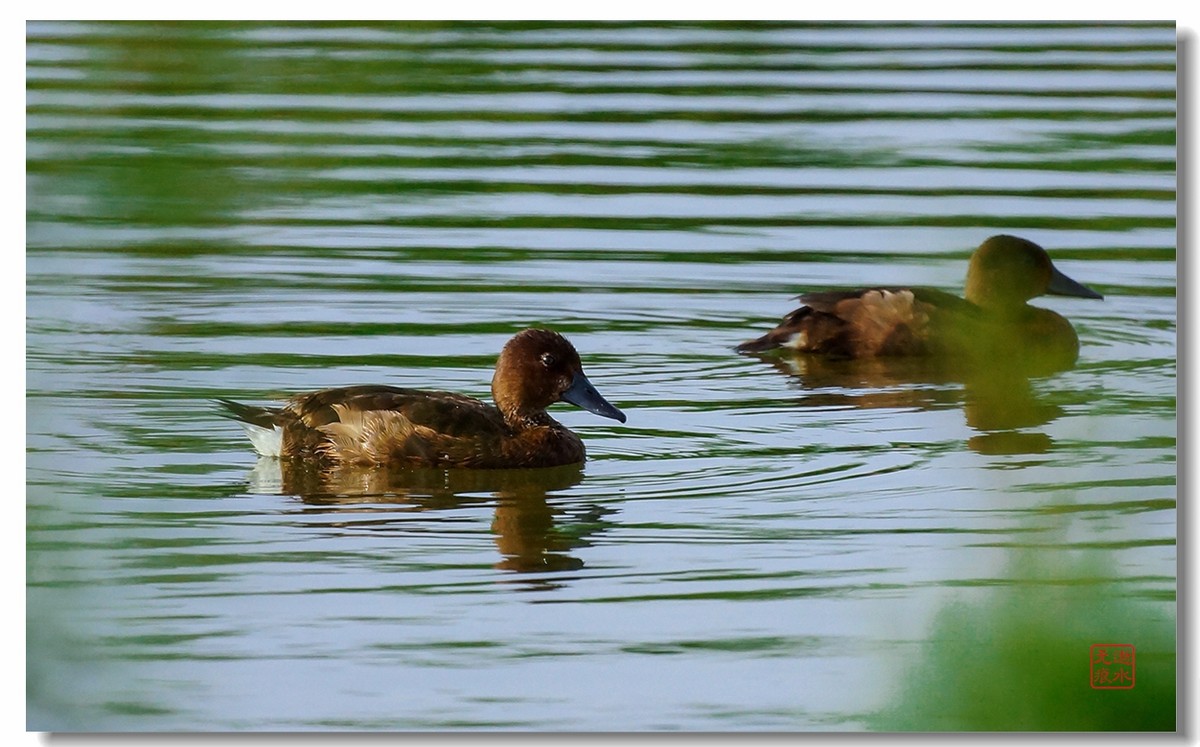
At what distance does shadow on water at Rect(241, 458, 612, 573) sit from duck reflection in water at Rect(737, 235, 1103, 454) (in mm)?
1952

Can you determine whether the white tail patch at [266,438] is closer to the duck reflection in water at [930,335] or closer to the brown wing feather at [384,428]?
the brown wing feather at [384,428]

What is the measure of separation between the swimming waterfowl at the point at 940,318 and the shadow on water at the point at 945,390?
0.09 meters

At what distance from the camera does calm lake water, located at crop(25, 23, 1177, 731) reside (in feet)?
22.7

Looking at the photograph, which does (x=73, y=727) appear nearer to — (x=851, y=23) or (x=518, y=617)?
(x=518, y=617)

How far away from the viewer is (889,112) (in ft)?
30.9

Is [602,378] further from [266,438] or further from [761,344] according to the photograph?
[266,438]

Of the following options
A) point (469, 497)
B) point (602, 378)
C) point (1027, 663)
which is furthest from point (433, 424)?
point (1027, 663)

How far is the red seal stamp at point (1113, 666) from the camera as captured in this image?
5.07 m

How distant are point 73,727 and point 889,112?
14.1 ft

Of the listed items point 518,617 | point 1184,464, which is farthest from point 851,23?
point 518,617

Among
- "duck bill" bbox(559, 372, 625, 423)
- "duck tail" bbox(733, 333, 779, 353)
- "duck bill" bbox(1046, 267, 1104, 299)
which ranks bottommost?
"duck bill" bbox(559, 372, 625, 423)

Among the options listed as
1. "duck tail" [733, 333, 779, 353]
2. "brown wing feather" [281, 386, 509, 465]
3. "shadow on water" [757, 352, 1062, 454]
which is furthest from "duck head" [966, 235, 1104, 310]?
"brown wing feather" [281, 386, 509, 465]

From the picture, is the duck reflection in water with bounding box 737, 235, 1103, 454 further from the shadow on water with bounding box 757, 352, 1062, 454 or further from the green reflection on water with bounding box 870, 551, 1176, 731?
the green reflection on water with bounding box 870, 551, 1176, 731

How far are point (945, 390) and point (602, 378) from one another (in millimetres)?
1593
